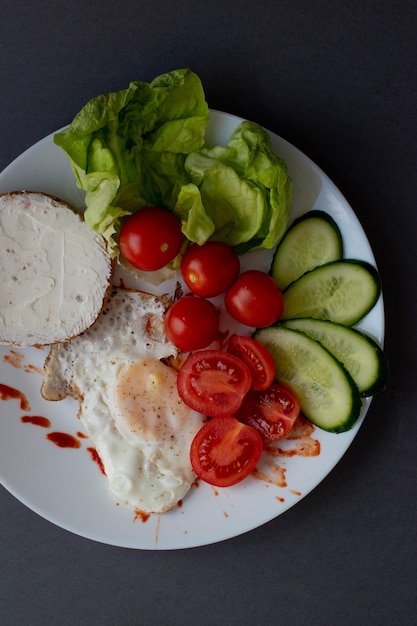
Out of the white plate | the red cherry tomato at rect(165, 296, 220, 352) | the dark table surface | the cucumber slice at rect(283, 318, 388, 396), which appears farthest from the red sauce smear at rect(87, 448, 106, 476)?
the cucumber slice at rect(283, 318, 388, 396)

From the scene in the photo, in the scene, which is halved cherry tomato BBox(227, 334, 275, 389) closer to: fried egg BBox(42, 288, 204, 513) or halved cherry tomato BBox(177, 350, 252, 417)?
halved cherry tomato BBox(177, 350, 252, 417)

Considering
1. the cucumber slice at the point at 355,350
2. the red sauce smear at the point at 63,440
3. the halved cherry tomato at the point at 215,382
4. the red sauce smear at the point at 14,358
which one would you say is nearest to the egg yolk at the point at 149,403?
the halved cherry tomato at the point at 215,382

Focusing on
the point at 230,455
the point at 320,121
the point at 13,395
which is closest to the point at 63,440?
the point at 13,395

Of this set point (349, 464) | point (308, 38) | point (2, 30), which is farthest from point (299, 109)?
point (349, 464)

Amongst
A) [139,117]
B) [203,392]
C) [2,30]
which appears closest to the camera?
[139,117]

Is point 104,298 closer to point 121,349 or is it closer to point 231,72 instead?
point 121,349

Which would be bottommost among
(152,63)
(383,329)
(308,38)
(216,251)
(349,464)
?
(349,464)

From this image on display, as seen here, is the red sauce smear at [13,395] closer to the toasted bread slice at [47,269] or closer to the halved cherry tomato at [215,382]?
the toasted bread slice at [47,269]
